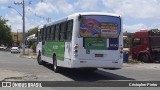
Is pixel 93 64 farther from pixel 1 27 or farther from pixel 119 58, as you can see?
pixel 1 27

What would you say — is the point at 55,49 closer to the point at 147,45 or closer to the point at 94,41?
the point at 94,41

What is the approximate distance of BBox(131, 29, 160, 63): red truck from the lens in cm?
3447

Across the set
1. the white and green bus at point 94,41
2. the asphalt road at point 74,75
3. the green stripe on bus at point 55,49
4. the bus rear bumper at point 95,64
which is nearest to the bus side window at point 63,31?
the green stripe on bus at point 55,49

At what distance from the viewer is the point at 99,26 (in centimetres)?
1875

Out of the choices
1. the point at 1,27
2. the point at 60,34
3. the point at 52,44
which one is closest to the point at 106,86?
the point at 60,34

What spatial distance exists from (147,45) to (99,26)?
16.6 meters

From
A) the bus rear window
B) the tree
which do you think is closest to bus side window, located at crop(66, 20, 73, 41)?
the bus rear window

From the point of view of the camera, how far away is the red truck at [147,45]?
34.5 m

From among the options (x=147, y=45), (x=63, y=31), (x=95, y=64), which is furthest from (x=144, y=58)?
(x=95, y=64)

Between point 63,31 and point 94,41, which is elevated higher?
point 63,31

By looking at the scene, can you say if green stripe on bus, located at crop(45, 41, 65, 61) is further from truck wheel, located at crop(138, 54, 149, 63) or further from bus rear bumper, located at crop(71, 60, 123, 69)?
truck wheel, located at crop(138, 54, 149, 63)

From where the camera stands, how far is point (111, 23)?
1889 centimetres

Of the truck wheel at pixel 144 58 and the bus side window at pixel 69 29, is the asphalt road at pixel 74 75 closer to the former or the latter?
the bus side window at pixel 69 29

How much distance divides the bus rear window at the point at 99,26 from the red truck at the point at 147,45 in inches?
630
